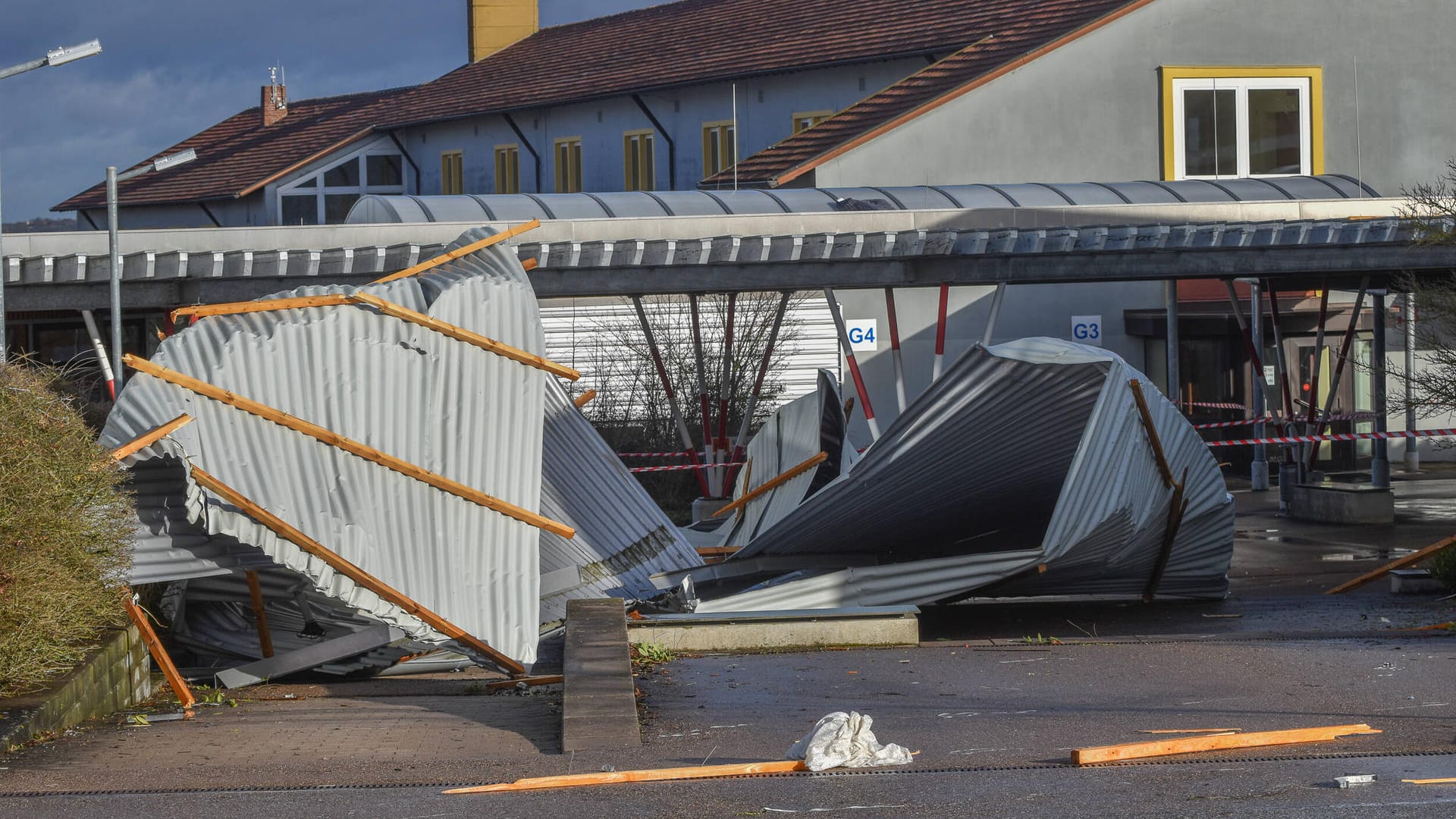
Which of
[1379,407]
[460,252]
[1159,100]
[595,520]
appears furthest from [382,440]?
[1159,100]

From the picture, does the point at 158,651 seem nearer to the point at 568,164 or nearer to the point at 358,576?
the point at 358,576

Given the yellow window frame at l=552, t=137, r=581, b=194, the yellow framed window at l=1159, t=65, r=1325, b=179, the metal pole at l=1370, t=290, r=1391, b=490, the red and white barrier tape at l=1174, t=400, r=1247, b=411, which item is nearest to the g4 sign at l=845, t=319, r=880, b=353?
the red and white barrier tape at l=1174, t=400, r=1247, b=411

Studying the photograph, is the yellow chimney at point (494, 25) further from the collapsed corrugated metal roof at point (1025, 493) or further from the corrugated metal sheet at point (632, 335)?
the collapsed corrugated metal roof at point (1025, 493)

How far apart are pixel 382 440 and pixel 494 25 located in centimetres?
3451

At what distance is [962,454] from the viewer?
13875 mm

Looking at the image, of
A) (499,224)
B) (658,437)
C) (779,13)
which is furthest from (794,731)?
(779,13)

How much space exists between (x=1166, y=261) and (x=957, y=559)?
687 cm

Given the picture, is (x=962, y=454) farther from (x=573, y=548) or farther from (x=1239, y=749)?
(x=1239, y=749)

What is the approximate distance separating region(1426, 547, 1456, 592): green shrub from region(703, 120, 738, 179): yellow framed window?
19.5 metres

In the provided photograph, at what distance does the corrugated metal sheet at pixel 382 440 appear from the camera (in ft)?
33.9

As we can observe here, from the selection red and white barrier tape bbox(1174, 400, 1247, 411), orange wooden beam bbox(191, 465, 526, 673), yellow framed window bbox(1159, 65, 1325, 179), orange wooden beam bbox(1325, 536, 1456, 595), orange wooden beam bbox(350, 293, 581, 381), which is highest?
yellow framed window bbox(1159, 65, 1325, 179)

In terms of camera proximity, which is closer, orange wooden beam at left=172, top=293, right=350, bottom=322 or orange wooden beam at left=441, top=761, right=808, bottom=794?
orange wooden beam at left=441, top=761, right=808, bottom=794

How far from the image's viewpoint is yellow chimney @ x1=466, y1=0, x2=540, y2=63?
43.8 meters

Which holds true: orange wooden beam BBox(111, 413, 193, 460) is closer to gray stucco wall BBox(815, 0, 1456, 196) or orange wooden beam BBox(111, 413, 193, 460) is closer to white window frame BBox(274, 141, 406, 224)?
gray stucco wall BBox(815, 0, 1456, 196)
